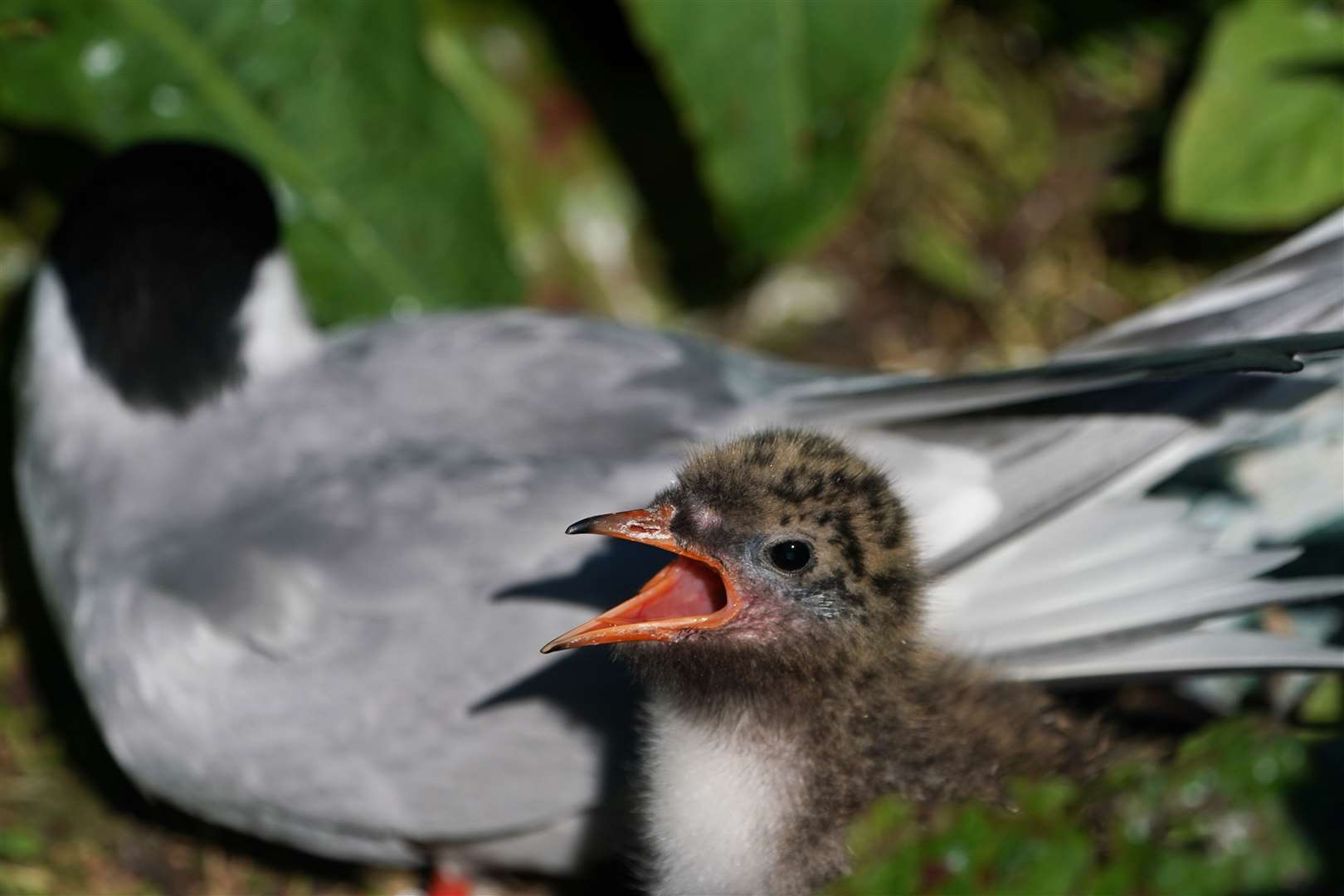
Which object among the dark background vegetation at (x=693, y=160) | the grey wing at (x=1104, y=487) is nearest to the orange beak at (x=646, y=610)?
the grey wing at (x=1104, y=487)

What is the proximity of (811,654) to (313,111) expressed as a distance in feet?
5.26

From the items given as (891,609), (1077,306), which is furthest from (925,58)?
(891,609)

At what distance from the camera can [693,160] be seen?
11.4 feet

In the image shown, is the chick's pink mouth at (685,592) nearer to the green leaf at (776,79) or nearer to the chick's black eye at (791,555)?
the chick's black eye at (791,555)

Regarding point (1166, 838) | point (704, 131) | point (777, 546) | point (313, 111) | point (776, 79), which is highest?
point (776, 79)

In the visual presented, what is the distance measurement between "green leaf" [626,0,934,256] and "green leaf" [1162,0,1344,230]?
0.58 meters

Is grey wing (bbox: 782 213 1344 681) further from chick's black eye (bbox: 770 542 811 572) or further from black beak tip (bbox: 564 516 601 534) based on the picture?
black beak tip (bbox: 564 516 601 534)

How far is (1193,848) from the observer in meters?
1.14

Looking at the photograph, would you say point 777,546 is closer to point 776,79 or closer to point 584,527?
point 584,527

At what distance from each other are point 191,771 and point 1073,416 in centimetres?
139

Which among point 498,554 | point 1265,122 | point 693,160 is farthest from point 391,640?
point 1265,122

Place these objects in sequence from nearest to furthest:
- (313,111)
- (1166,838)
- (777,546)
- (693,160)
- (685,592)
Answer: (1166,838) → (777,546) → (685,592) → (313,111) → (693,160)

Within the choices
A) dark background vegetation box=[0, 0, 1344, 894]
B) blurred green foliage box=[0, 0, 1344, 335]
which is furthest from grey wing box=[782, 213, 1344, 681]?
blurred green foliage box=[0, 0, 1344, 335]

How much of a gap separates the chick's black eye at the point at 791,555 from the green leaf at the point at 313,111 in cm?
145
